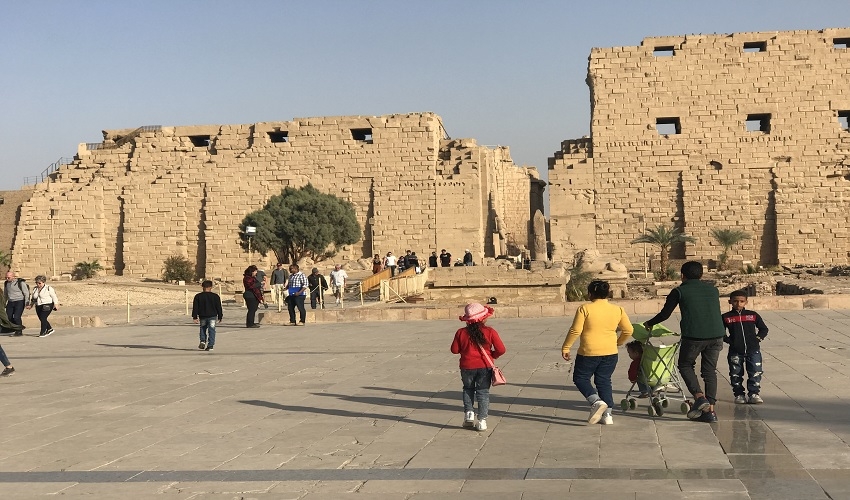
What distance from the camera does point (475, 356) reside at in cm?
674

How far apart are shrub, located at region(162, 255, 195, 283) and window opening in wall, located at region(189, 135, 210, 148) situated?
16.1 ft

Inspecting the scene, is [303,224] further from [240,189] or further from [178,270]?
[178,270]

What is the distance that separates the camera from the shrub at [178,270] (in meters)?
35.5

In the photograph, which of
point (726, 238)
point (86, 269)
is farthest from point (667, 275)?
point (86, 269)

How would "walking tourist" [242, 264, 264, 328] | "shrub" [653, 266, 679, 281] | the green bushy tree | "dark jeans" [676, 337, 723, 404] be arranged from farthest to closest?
the green bushy tree < "shrub" [653, 266, 679, 281] < "walking tourist" [242, 264, 264, 328] < "dark jeans" [676, 337, 723, 404]

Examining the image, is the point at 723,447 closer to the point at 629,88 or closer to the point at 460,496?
the point at 460,496

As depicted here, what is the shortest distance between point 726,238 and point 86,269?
2337 centimetres

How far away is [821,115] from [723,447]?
28108 mm

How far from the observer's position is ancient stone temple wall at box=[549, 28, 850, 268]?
101 feet

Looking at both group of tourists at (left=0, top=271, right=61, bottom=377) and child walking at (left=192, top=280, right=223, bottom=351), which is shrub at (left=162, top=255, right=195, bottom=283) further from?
child walking at (left=192, top=280, right=223, bottom=351)

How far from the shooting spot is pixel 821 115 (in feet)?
102

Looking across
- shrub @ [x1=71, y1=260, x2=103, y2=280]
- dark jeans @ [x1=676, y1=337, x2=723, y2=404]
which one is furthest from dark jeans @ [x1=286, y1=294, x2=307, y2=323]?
shrub @ [x1=71, y1=260, x2=103, y2=280]

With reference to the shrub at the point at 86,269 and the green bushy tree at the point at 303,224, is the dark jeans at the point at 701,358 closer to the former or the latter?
the green bushy tree at the point at 303,224

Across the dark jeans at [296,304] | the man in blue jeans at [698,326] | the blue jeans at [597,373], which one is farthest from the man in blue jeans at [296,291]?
the man in blue jeans at [698,326]
